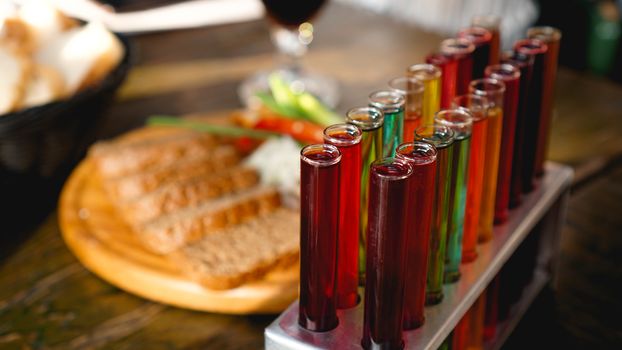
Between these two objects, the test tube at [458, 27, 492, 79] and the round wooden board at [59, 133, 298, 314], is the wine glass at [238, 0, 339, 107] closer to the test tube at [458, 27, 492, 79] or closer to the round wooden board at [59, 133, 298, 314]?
the round wooden board at [59, 133, 298, 314]

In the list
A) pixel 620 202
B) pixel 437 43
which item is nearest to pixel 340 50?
pixel 437 43

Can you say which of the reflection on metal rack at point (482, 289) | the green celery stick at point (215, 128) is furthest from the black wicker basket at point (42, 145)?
the reflection on metal rack at point (482, 289)

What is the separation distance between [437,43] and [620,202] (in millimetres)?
947

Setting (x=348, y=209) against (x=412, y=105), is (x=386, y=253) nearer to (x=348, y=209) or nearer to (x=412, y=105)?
(x=348, y=209)

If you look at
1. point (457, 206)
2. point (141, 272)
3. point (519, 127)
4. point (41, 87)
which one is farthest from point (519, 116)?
point (41, 87)

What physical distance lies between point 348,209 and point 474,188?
196mm

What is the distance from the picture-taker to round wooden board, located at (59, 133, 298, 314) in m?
1.10

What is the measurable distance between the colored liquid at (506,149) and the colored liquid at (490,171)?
0.02 meters

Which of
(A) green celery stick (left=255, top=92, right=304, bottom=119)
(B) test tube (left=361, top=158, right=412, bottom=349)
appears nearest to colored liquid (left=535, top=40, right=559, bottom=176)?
(B) test tube (left=361, top=158, right=412, bottom=349)

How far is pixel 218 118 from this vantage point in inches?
68.2

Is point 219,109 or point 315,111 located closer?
point 315,111

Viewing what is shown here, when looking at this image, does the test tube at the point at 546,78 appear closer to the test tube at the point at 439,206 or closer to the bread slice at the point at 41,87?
the test tube at the point at 439,206

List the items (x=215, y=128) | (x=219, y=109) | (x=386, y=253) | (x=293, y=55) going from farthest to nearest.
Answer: (x=293, y=55) → (x=219, y=109) → (x=215, y=128) → (x=386, y=253)

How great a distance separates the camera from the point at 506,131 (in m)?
0.90
